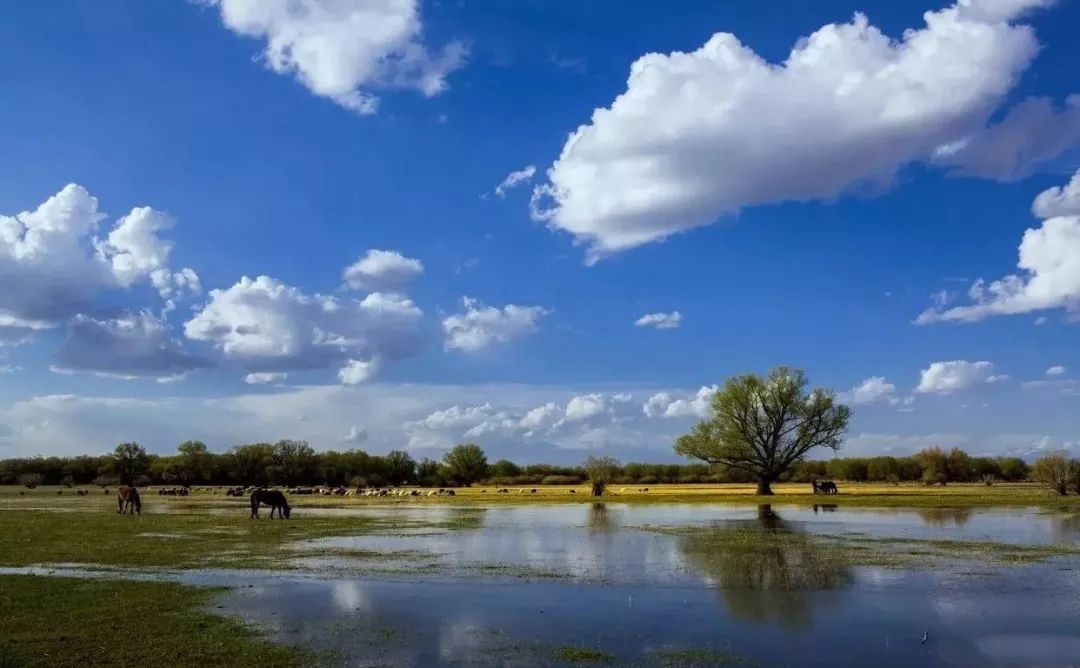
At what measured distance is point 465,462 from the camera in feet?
504

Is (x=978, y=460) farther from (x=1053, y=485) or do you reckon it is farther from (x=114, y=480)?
(x=114, y=480)

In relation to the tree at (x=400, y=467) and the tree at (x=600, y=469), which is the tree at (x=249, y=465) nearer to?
the tree at (x=400, y=467)

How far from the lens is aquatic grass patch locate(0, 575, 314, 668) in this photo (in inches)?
474

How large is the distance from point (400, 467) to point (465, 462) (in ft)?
78.7

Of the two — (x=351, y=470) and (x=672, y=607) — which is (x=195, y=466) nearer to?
(x=351, y=470)

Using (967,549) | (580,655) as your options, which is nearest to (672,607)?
(580,655)

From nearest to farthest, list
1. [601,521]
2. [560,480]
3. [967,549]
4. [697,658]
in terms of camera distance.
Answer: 1. [697,658]
2. [967,549]
3. [601,521]
4. [560,480]

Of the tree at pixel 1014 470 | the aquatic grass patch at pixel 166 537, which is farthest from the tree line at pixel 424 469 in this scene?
the aquatic grass patch at pixel 166 537

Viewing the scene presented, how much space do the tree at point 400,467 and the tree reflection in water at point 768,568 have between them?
141 meters

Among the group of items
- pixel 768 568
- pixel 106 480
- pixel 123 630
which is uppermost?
pixel 123 630

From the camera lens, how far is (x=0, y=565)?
75.2ft

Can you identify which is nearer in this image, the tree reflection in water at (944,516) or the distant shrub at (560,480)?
the tree reflection in water at (944,516)

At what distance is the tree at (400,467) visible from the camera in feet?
557

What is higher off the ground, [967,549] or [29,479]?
[967,549]
